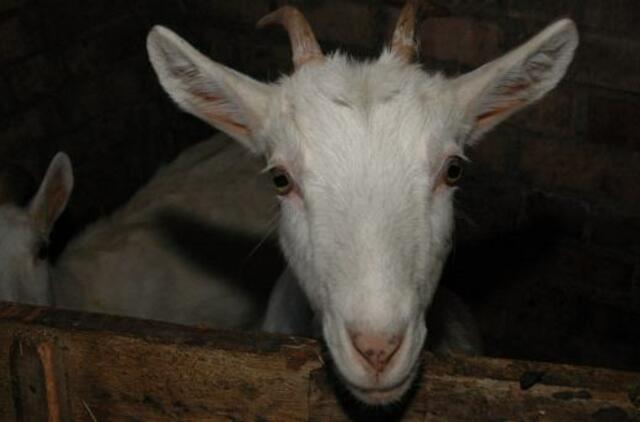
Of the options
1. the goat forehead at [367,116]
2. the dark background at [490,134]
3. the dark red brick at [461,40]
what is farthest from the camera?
the dark red brick at [461,40]

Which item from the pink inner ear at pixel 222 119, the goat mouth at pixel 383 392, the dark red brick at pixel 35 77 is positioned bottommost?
the dark red brick at pixel 35 77

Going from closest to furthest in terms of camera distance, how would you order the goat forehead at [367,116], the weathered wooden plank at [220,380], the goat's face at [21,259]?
the weathered wooden plank at [220,380] → the goat forehead at [367,116] → the goat's face at [21,259]

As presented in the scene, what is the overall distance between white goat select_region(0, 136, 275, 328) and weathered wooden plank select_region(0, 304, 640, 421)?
181 cm

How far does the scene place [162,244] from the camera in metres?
4.96

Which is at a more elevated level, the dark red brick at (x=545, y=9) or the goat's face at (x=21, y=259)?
the dark red brick at (x=545, y=9)

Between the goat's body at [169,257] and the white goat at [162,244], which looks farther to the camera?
the goat's body at [169,257]

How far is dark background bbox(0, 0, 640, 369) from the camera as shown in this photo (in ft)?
15.9

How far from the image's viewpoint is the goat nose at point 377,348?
2275mm

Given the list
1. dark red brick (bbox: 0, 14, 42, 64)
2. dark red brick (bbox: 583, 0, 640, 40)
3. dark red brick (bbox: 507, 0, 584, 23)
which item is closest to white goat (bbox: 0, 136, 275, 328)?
dark red brick (bbox: 0, 14, 42, 64)

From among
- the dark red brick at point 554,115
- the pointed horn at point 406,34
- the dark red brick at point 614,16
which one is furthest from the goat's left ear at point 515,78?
the dark red brick at point 554,115

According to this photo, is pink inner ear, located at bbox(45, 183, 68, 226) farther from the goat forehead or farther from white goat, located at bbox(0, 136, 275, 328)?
the goat forehead

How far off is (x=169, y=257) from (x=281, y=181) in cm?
223

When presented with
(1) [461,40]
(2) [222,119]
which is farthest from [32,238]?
(1) [461,40]

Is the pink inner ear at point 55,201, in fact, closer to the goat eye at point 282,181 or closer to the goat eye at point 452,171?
the goat eye at point 282,181
